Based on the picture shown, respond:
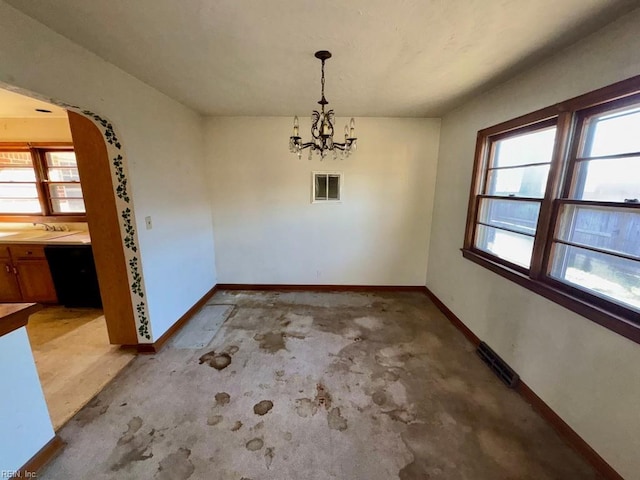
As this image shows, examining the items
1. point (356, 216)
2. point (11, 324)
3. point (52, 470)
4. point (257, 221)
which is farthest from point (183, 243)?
point (356, 216)

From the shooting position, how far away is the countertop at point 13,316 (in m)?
1.33

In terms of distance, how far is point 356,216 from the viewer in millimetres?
3865

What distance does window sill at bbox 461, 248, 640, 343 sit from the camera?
139cm

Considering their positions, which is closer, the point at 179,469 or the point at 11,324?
the point at 11,324

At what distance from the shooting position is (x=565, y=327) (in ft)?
5.75

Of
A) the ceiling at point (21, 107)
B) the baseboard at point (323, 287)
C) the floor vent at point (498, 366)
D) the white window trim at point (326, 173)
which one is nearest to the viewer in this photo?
the floor vent at point (498, 366)

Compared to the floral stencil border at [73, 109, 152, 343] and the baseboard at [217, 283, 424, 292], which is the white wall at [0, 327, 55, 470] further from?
the baseboard at [217, 283, 424, 292]

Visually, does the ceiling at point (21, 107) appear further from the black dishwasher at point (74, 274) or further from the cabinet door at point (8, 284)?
the cabinet door at point (8, 284)

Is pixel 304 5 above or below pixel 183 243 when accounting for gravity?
above

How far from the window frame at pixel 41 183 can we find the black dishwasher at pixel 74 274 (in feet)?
2.31

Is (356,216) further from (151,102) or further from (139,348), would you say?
(139,348)

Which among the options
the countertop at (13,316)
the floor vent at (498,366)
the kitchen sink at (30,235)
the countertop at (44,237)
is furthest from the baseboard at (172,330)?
the floor vent at (498,366)

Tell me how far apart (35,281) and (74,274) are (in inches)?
23.5

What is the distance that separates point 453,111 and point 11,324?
14.2ft
